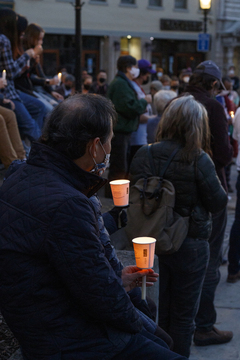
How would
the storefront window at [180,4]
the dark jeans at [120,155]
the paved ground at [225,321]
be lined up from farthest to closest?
the storefront window at [180,4] < the dark jeans at [120,155] < the paved ground at [225,321]

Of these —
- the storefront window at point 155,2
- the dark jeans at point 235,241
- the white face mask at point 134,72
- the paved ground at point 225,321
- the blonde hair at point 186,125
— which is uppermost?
the storefront window at point 155,2

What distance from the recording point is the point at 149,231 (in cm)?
343

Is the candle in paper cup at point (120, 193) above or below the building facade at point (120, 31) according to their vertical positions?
below

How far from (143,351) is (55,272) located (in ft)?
1.74

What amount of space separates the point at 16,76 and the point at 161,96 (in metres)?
1.98

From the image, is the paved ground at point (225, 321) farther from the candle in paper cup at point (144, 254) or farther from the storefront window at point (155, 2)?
the storefront window at point (155, 2)

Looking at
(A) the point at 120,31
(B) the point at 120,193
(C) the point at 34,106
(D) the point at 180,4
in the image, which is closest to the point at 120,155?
(C) the point at 34,106

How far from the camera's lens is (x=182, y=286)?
11.8ft

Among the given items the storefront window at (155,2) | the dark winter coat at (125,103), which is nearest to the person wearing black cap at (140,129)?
the dark winter coat at (125,103)

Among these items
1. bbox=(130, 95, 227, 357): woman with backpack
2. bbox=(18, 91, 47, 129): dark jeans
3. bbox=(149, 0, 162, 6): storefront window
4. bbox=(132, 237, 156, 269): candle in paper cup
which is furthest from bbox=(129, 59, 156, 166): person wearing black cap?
bbox=(149, 0, 162, 6): storefront window

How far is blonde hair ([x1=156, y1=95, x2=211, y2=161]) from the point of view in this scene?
3.46 m

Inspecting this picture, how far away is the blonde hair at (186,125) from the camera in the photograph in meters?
3.46

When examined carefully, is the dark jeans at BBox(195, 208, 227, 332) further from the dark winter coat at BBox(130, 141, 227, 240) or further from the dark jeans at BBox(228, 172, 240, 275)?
the dark jeans at BBox(228, 172, 240, 275)

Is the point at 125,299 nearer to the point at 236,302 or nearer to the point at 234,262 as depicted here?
the point at 236,302
